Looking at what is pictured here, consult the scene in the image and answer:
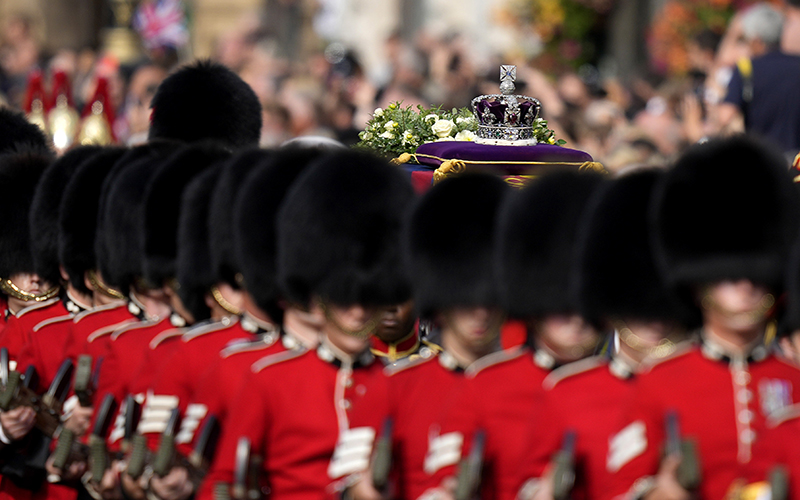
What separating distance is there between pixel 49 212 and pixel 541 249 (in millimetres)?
2291

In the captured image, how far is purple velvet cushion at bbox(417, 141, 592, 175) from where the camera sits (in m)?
4.79

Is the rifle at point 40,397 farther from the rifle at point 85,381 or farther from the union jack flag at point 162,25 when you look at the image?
the union jack flag at point 162,25

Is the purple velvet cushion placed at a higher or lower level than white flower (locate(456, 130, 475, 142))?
higher

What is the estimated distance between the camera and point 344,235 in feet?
11.3

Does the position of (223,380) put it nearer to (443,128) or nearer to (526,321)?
(526,321)

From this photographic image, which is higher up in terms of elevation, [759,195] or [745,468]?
[759,195]

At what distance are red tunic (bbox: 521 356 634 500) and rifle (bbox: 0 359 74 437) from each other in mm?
1758

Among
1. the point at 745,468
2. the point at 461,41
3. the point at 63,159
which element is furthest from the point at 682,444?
the point at 461,41

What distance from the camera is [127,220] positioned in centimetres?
436

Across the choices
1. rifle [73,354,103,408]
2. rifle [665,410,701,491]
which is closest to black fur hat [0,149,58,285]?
rifle [73,354,103,408]

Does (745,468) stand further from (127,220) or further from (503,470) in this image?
(127,220)

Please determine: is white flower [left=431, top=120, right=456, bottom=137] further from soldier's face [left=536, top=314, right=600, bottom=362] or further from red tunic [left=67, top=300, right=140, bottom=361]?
soldier's face [left=536, top=314, right=600, bottom=362]

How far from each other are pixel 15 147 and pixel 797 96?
140 inches

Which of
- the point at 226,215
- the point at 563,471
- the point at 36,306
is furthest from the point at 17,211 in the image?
the point at 563,471
